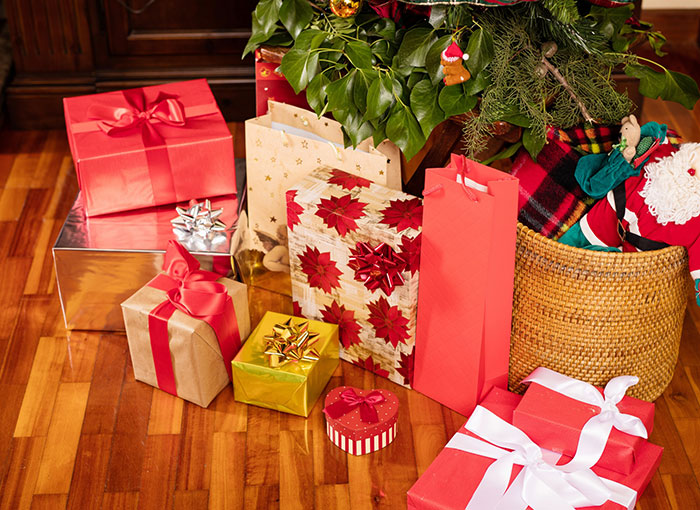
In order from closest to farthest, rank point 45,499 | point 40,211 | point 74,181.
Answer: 1. point 45,499
2. point 40,211
3. point 74,181

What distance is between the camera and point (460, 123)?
1.75 meters

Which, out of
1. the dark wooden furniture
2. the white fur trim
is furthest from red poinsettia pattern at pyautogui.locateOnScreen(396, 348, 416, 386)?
the dark wooden furniture

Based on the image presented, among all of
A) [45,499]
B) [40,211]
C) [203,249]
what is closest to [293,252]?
[203,249]

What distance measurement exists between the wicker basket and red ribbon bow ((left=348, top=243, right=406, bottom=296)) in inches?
9.6

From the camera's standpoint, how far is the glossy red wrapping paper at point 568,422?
57.7 inches

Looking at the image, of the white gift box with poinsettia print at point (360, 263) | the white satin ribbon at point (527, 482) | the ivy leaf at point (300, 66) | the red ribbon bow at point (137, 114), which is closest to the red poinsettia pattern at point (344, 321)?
the white gift box with poinsettia print at point (360, 263)

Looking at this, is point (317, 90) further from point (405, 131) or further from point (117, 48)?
point (117, 48)

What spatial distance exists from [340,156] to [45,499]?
882 millimetres

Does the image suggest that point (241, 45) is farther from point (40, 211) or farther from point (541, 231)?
point (541, 231)

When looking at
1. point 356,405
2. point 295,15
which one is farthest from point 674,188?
point 295,15

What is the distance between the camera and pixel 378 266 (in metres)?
1.60

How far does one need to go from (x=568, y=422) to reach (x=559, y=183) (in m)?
0.47

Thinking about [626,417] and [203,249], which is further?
[203,249]

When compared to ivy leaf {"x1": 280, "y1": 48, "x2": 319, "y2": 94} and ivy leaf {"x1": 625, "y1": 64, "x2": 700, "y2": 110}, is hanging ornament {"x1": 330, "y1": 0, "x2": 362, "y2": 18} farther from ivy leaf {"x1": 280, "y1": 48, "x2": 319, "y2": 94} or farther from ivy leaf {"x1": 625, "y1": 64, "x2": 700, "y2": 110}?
ivy leaf {"x1": 625, "y1": 64, "x2": 700, "y2": 110}
